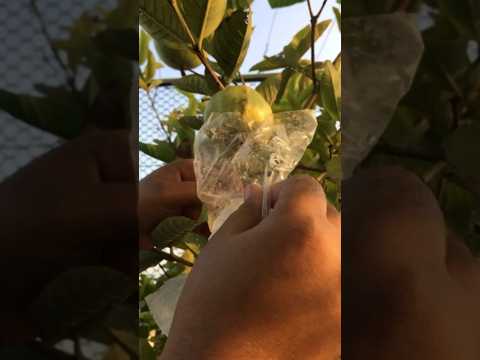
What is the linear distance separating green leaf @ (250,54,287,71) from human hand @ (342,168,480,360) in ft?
1.75

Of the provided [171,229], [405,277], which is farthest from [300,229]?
[171,229]

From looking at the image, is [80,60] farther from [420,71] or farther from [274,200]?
[274,200]

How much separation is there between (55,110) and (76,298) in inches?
2.4

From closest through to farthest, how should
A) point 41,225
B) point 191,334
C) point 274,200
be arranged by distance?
point 41,225, point 191,334, point 274,200

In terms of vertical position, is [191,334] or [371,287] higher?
[371,287]

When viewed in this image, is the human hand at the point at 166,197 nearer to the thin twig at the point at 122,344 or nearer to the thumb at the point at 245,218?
the thumb at the point at 245,218

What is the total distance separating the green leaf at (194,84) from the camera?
63 cm

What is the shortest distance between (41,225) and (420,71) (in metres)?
0.13

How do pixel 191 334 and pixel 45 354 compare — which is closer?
pixel 45 354

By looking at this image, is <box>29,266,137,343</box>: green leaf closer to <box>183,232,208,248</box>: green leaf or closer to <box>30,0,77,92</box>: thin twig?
<box>30,0,77,92</box>: thin twig

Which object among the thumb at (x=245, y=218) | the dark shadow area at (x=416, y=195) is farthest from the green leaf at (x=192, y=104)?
the dark shadow area at (x=416, y=195)

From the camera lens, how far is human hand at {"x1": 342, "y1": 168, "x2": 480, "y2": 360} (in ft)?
0.55

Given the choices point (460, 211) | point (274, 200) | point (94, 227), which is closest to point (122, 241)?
point (94, 227)

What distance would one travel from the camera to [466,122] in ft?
0.55
